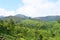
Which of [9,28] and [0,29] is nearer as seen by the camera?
[0,29]

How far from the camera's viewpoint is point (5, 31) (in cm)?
16112

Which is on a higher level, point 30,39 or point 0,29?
point 0,29

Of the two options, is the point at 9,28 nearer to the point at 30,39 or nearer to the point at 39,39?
the point at 30,39

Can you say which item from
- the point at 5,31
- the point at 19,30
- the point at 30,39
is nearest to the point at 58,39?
the point at 30,39

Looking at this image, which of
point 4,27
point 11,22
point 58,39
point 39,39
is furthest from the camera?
point 11,22

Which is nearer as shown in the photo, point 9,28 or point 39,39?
point 39,39

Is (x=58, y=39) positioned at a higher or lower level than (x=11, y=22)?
lower

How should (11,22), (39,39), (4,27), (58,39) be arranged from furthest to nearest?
(11,22), (58,39), (4,27), (39,39)

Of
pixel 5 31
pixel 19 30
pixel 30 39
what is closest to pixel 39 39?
pixel 30 39

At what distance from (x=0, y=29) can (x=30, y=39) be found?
1241 inches

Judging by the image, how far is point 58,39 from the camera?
18175 cm

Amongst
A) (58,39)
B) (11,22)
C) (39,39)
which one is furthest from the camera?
(11,22)

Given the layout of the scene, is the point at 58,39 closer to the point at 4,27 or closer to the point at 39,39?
the point at 39,39

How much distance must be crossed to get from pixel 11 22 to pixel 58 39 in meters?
56.4
